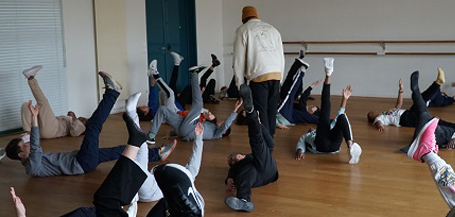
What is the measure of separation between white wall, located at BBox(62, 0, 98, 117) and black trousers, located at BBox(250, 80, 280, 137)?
3.40 meters

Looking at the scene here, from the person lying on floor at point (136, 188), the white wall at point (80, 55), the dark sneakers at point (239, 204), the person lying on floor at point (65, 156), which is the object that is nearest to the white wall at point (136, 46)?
the white wall at point (80, 55)

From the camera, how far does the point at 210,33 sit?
35.4ft

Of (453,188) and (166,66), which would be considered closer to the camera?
(453,188)

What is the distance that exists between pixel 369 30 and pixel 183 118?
16.2ft

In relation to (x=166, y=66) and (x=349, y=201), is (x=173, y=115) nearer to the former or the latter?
(x=349, y=201)

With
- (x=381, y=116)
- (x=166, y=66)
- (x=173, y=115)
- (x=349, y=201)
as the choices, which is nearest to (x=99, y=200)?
(x=349, y=201)

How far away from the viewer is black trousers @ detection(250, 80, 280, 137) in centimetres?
539

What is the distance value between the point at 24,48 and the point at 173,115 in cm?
245

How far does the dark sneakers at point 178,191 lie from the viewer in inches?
84.7

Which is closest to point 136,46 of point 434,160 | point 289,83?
point 289,83

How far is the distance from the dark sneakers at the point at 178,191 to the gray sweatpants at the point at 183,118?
3800 mm

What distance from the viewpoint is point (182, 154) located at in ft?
18.5

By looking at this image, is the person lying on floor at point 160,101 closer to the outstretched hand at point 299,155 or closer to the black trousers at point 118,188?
the outstretched hand at point 299,155

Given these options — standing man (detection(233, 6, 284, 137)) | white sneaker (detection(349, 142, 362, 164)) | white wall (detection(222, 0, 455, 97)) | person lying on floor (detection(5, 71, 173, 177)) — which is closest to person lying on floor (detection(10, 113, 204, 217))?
person lying on floor (detection(5, 71, 173, 177))
